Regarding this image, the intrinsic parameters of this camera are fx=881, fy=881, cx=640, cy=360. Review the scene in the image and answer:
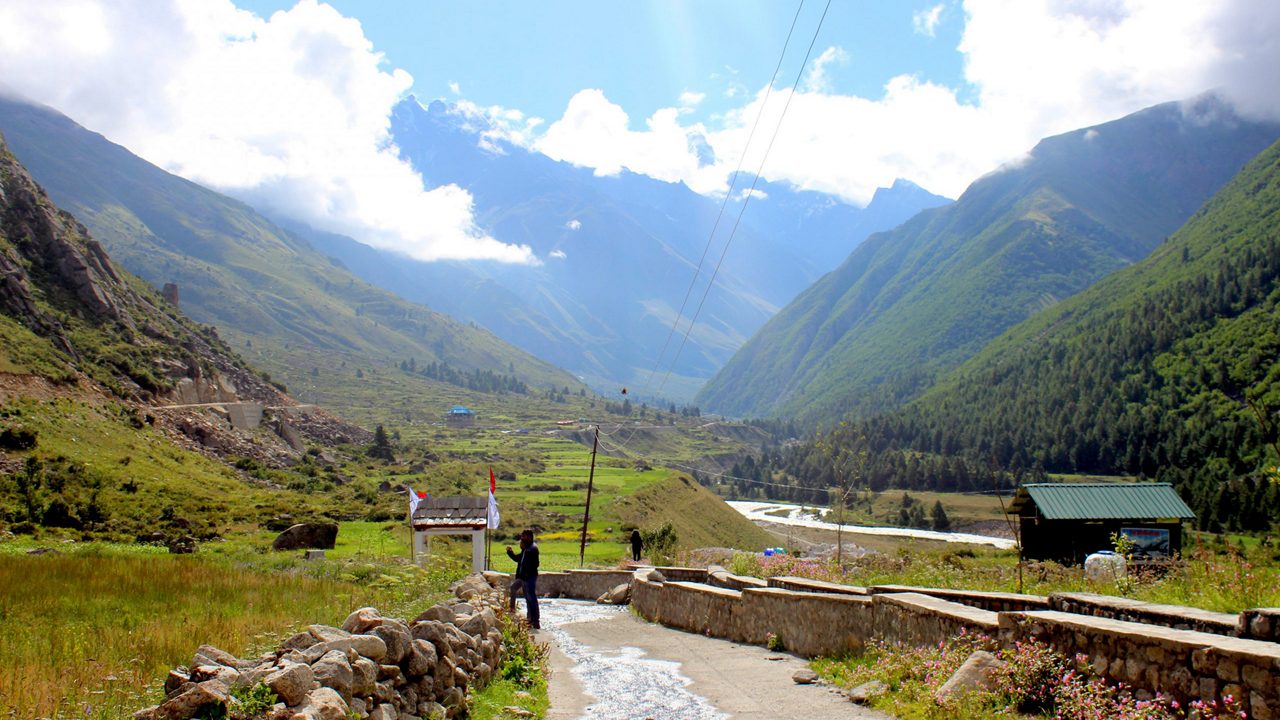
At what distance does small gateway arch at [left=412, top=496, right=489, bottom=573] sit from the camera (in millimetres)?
32125

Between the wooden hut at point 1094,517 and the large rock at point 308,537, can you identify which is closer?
the large rock at point 308,537

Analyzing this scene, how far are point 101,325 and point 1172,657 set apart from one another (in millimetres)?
80701

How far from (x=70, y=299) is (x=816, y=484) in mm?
141176

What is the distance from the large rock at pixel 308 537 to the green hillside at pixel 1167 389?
80350mm

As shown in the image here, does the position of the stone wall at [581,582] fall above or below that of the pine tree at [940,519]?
below

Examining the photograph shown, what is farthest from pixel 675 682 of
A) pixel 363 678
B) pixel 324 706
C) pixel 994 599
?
pixel 324 706

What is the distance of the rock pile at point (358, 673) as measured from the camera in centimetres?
651

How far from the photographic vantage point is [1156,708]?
718 cm

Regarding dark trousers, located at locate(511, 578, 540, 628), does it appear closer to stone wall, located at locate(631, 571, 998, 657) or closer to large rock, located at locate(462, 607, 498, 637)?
stone wall, located at locate(631, 571, 998, 657)

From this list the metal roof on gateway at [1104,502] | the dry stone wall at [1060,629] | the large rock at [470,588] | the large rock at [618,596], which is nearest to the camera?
the dry stone wall at [1060,629]


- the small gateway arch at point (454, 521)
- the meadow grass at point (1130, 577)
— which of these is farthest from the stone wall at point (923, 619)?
the small gateway arch at point (454, 521)

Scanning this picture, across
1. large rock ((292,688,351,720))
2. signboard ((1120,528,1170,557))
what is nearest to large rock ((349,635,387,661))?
large rock ((292,688,351,720))

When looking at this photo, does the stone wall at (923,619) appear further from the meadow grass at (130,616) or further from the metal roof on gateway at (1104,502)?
the metal roof on gateway at (1104,502)

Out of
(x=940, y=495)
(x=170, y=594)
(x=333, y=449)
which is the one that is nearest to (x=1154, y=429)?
(x=940, y=495)
